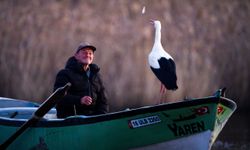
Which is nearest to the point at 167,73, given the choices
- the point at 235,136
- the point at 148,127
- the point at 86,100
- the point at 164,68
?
the point at 164,68

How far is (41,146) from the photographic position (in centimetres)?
775

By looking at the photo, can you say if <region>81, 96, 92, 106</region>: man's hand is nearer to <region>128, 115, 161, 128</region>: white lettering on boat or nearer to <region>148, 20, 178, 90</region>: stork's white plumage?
<region>128, 115, 161, 128</region>: white lettering on boat

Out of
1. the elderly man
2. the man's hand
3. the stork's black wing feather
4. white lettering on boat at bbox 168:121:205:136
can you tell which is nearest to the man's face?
the elderly man

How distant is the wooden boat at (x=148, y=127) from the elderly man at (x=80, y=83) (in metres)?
0.34

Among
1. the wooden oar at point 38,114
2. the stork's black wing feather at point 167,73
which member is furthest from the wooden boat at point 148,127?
the stork's black wing feather at point 167,73

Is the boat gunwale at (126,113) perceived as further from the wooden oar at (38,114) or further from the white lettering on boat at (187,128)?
the white lettering on boat at (187,128)

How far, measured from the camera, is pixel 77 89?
783cm

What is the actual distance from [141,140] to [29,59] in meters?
8.20

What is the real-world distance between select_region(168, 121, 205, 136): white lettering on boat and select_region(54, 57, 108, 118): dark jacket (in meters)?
1.09

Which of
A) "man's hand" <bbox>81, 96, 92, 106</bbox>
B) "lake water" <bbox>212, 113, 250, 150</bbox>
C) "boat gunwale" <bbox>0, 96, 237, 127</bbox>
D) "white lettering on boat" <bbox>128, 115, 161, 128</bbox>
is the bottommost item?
"lake water" <bbox>212, 113, 250, 150</bbox>

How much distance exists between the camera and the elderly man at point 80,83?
778 centimetres

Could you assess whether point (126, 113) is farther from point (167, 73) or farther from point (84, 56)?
point (167, 73)

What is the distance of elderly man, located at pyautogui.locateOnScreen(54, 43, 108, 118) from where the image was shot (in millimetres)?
7781

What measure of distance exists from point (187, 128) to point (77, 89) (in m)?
1.32
